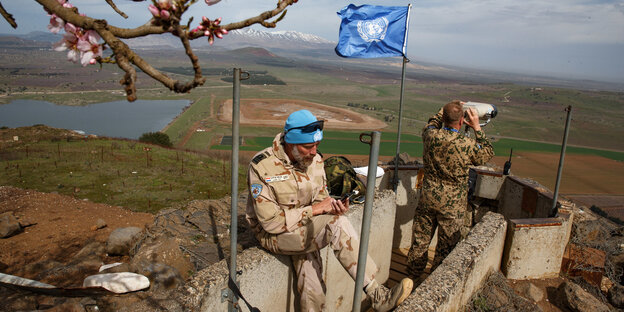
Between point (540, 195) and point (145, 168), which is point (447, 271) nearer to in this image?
point (540, 195)

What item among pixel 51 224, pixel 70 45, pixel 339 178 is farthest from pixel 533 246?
pixel 51 224

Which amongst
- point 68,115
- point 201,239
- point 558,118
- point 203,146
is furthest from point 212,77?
point 201,239

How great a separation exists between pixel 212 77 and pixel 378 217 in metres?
137

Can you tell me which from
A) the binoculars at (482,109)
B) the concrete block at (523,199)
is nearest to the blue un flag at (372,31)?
the binoculars at (482,109)

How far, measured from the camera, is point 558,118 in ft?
270

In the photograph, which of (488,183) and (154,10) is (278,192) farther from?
(488,183)

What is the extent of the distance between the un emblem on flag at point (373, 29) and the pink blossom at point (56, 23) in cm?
623

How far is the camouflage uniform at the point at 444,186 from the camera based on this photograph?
4.47 m

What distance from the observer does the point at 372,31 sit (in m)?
7.32

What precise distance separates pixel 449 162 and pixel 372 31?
3754 mm

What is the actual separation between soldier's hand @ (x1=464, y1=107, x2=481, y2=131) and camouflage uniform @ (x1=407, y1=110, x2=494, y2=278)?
0.16 metres

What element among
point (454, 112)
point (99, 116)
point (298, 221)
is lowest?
point (99, 116)

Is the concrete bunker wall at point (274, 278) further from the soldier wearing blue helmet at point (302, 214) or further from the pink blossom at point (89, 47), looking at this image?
the pink blossom at point (89, 47)

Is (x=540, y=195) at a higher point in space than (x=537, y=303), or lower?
higher
